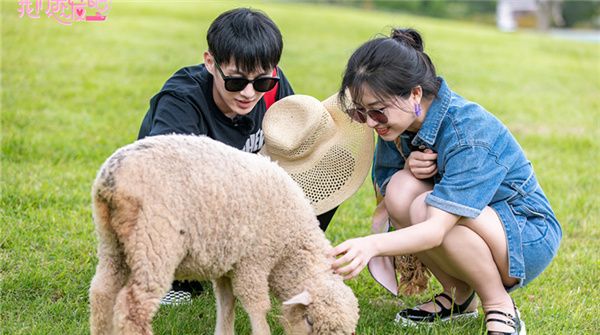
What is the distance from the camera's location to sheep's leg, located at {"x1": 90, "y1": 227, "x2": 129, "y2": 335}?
227 cm

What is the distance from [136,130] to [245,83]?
12.2 feet

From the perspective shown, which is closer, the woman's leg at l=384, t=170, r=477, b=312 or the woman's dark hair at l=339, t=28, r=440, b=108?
the woman's dark hair at l=339, t=28, r=440, b=108

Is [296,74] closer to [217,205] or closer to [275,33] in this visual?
[275,33]

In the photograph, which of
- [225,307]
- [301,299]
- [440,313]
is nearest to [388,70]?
[301,299]

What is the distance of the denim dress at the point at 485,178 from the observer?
2857 mm

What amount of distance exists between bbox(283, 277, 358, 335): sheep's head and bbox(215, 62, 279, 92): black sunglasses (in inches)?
39.8

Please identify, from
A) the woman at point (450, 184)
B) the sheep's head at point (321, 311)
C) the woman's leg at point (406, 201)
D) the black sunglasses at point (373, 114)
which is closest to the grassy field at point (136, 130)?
the woman's leg at point (406, 201)

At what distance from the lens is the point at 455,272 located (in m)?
3.12

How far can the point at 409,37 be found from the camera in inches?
120

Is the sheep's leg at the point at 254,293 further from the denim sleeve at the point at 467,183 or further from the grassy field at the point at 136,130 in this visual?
the denim sleeve at the point at 467,183

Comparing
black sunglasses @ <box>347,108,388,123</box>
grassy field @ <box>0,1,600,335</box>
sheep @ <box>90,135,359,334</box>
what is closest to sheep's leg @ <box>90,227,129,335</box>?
sheep @ <box>90,135,359,334</box>

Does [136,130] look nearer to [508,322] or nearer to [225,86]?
[225,86]

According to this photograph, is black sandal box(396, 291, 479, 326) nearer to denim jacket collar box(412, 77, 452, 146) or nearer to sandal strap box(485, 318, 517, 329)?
sandal strap box(485, 318, 517, 329)

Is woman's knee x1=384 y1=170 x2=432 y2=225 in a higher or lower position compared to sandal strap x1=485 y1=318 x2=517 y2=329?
→ higher
